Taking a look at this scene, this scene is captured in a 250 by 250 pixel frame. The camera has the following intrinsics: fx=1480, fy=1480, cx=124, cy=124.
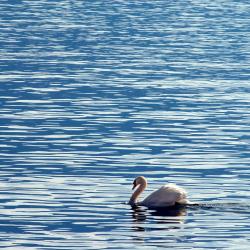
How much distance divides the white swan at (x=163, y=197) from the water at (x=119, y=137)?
242mm

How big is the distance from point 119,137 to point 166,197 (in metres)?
11.7

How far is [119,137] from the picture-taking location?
150ft

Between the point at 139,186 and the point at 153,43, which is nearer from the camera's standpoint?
the point at 139,186

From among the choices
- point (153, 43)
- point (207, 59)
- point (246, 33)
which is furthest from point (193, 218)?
point (246, 33)

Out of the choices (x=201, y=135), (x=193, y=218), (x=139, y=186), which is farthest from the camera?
(x=201, y=135)

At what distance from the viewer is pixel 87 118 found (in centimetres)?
5075

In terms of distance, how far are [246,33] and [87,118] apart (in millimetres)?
52132

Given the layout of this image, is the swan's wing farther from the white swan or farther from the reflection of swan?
the reflection of swan

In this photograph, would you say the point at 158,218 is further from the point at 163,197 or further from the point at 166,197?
the point at 163,197

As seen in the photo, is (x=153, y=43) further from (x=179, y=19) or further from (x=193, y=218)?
(x=193, y=218)

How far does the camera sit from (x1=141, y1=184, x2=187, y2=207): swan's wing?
112 feet

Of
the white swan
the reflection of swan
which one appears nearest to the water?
the reflection of swan

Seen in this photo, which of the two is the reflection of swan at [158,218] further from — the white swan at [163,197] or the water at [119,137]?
the white swan at [163,197]

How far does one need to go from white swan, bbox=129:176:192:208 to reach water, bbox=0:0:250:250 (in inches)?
9.5
